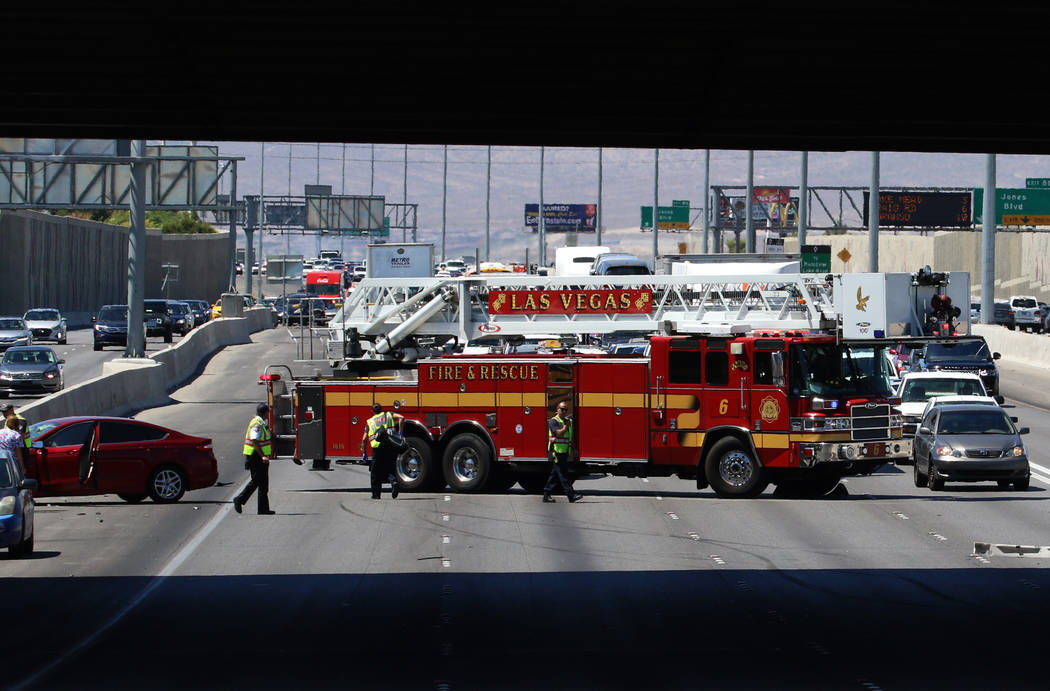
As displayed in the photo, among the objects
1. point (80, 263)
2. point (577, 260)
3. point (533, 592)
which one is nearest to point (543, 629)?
point (533, 592)

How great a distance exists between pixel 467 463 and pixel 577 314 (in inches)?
153

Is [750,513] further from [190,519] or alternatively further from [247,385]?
[247,385]

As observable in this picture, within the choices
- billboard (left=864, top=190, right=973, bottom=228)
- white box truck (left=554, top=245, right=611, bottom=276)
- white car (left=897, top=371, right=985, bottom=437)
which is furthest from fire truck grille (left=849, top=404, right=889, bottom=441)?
billboard (left=864, top=190, right=973, bottom=228)

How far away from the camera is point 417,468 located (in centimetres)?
2797

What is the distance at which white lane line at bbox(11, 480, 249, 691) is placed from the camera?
1343 centimetres

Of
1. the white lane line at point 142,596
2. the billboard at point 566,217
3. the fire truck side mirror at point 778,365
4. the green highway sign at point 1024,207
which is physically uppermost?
the billboard at point 566,217

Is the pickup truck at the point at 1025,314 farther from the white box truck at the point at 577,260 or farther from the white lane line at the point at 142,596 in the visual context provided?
the white lane line at the point at 142,596

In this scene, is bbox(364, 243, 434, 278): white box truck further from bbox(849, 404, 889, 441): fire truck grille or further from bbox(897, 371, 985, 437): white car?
bbox(849, 404, 889, 441): fire truck grille

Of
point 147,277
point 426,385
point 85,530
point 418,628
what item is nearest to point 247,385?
point 426,385

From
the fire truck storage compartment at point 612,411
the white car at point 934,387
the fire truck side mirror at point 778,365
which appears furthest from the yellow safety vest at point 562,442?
the white car at point 934,387

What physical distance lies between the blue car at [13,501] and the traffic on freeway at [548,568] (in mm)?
486

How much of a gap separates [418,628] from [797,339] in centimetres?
1258

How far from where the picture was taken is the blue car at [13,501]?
19.5 meters

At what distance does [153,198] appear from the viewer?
6812cm
